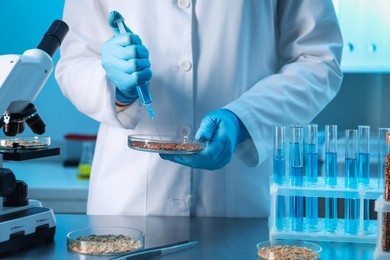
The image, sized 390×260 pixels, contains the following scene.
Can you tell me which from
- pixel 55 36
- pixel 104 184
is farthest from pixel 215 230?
pixel 55 36

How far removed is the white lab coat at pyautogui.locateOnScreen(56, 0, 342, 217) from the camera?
177 centimetres

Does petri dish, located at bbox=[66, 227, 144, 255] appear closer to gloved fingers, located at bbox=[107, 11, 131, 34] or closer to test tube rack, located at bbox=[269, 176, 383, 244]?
test tube rack, located at bbox=[269, 176, 383, 244]

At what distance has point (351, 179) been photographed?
141 cm

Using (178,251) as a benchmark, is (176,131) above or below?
above

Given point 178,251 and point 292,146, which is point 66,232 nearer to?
point 178,251

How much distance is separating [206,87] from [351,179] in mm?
558

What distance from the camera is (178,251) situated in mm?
1345

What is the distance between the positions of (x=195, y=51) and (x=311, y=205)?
615 mm

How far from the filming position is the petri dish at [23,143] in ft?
4.78

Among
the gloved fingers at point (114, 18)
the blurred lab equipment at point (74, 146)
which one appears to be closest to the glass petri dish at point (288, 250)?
the gloved fingers at point (114, 18)

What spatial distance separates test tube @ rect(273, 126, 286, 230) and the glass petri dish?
8cm

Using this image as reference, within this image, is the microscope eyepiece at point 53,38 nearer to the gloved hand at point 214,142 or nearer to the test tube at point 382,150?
the gloved hand at point 214,142

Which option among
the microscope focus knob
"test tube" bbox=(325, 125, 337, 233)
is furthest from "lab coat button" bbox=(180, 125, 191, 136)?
the microscope focus knob

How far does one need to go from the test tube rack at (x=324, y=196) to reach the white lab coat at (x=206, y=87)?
0.33 meters
